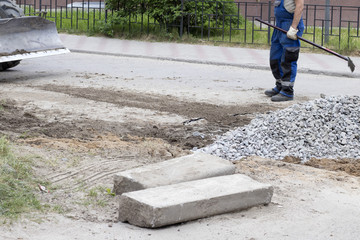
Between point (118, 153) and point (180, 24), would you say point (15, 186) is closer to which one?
point (118, 153)

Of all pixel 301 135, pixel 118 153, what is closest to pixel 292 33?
pixel 301 135

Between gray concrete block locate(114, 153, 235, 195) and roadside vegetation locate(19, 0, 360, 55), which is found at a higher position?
roadside vegetation locate(19, 0, 360, 55)

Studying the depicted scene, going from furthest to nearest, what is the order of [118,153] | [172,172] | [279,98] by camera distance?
1. [279,98]
2. [118,153]
3. [172,172]

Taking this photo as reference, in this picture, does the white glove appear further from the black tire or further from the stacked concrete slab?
the black tire

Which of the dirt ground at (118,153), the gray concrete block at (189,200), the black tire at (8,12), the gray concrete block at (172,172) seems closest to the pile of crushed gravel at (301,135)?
the dirt ground at (118,153)

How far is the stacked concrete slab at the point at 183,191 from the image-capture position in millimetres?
4727

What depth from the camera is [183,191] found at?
16.4ft

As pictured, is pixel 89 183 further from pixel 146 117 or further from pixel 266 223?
pixel 146 117

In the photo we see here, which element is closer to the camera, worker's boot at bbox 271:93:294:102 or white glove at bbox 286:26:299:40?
white glove at bbox 286:26:299:40

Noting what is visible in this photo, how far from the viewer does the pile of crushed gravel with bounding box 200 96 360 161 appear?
22.7 feet

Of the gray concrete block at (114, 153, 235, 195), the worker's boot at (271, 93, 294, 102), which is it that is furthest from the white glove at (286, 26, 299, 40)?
the gray concrete block at (114, 153, 235, 195)

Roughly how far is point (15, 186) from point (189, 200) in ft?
4.47

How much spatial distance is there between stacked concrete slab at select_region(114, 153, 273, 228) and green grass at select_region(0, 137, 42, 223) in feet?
2.16

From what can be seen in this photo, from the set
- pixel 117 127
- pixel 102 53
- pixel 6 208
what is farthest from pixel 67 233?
pixel 102 53
